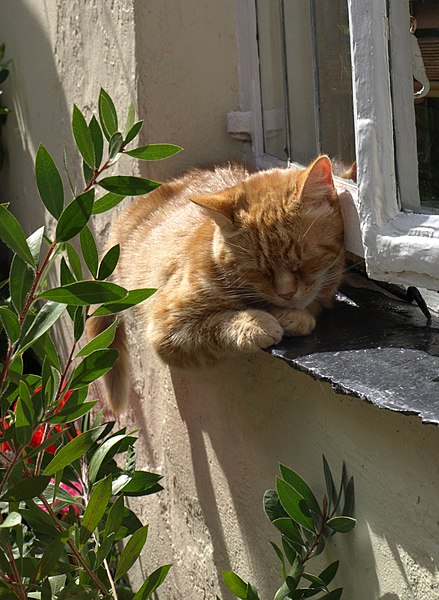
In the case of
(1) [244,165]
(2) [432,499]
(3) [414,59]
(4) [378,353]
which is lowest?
(2) [432,499]

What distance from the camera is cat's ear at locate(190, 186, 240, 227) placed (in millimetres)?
1975

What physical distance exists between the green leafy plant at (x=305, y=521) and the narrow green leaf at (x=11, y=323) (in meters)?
0.53


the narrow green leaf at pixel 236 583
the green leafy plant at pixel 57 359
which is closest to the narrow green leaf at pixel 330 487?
the narrow green leaf at pixel 236 583

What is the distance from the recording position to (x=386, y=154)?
165 cm

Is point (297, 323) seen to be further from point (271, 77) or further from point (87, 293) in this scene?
point (271, 77)

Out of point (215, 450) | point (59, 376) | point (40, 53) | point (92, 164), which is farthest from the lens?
point (40, 53)

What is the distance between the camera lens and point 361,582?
66.1 inches

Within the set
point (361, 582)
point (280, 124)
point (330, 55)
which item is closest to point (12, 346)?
point (361, 582)

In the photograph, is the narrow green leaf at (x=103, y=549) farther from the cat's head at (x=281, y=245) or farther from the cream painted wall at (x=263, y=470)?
the cat's head at (x=281, y=245)

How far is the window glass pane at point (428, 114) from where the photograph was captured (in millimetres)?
1607

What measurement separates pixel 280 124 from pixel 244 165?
156 mm

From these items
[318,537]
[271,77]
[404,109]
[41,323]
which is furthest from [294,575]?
[271,77]

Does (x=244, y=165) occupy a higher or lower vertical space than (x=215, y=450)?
higher

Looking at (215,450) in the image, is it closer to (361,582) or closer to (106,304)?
(361,582)
